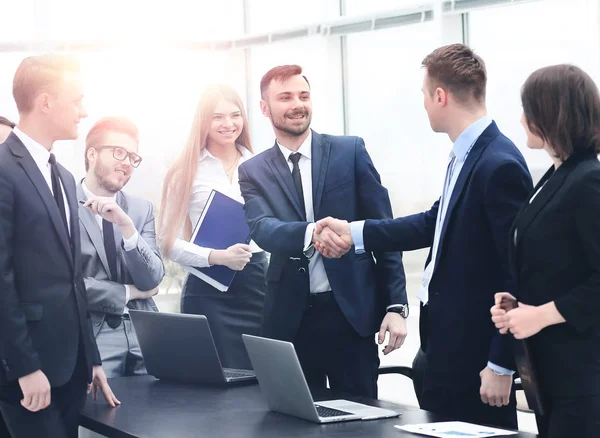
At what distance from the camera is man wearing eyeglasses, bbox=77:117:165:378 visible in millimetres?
3227

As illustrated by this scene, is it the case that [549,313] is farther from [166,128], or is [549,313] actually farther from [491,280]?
[166,128]

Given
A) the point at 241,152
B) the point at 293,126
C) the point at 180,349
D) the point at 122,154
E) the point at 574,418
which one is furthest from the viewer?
the point at 241,152

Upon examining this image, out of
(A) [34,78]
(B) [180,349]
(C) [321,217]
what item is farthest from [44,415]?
(C) [321,217]

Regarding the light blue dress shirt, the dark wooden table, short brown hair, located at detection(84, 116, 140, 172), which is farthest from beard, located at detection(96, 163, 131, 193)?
the light blue dress shirt

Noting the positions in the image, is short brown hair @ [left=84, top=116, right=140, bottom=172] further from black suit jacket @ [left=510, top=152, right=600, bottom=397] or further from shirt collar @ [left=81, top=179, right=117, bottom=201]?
black suit jacket @ [left=510, top=152, right=600, bottom=397]

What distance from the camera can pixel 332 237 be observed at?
9.54ft

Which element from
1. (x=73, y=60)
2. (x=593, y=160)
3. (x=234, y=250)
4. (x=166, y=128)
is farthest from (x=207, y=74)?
(x=593, y=160)

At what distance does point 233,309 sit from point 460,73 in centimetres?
154

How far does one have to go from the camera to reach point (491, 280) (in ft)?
7.98

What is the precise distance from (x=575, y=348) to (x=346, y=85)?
3.85m

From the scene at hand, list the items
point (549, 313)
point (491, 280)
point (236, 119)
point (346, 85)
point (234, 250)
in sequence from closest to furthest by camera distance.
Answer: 1. point (549, 313)
2. point (491, 280)
3. point (234, 250)
4. point (236, 119)
5. point (346, 85)

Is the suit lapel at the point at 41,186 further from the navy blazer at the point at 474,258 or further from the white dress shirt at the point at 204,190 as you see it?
the white dress shirt at the point at 204,190

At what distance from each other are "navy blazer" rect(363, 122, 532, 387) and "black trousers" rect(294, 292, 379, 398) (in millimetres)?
514

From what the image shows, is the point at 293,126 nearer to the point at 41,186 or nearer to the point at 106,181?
the point at 106,181
